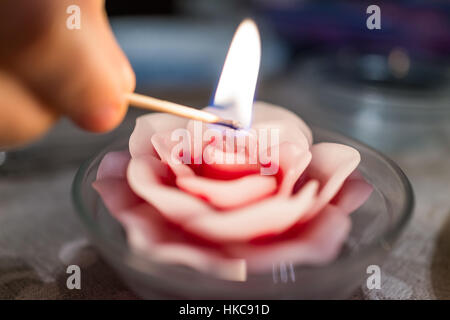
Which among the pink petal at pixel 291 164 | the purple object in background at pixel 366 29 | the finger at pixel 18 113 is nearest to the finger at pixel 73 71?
the finger at pixel 18 113

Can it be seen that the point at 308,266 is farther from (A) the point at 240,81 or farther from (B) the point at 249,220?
(A) the point at 240,81

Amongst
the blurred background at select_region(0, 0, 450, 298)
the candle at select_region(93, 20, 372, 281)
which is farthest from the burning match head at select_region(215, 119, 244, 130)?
the blurred background at select_region(0, 0, 450, 298)

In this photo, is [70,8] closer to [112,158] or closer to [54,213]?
[112,158]

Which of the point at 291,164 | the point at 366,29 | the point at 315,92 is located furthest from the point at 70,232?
the point at 366,29

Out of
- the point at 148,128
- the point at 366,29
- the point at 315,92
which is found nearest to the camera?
the point at 148,128

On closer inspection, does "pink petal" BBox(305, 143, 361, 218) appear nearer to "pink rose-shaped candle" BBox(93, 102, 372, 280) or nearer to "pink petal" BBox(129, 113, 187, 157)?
"pink rose-shaped candle" BBox(93, 102, 372, 280)

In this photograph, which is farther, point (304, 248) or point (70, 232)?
point (70, 232)

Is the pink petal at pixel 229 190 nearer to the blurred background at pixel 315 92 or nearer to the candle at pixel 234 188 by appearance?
the candle at pixel 234 188

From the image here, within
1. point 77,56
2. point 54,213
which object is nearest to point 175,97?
point 54,213

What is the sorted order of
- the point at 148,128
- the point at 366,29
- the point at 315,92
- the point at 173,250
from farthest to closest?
the point at 366,29
the point at 315,92
the point at 148,128
the point at 173,250
